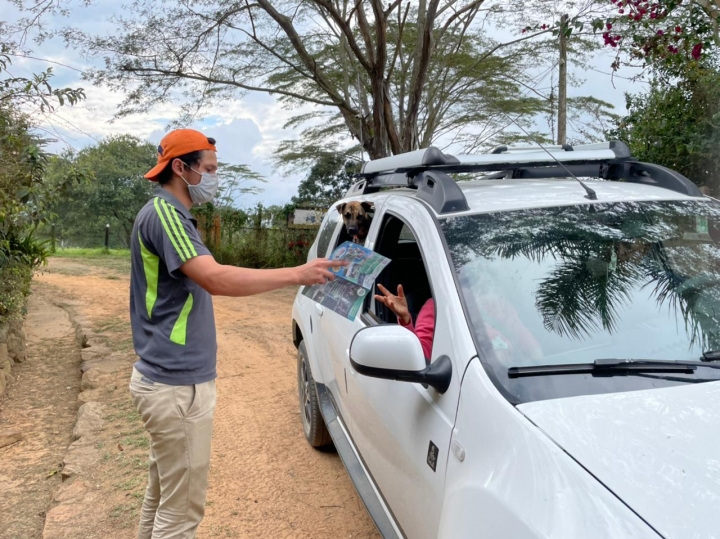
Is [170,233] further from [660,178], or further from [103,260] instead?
[103,260]

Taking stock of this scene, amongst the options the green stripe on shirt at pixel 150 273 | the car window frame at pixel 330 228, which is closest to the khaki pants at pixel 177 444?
A: the green stripe on shirt at pixel 150 273

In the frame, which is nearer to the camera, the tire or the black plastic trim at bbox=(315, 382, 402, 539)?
the black plastic trim at bbox=(315, 382, 402, 539)

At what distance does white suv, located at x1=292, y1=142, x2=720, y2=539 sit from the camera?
4.46 ft

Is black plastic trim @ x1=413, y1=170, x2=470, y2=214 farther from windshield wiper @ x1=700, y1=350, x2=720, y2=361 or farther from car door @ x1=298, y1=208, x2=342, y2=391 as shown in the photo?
car door @ x1=298, y1=208, x2=342, y2=391

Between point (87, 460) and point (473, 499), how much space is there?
3535mm

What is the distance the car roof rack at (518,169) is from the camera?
8.10 feet

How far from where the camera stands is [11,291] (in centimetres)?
632

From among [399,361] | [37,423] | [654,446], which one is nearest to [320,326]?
[399,361]

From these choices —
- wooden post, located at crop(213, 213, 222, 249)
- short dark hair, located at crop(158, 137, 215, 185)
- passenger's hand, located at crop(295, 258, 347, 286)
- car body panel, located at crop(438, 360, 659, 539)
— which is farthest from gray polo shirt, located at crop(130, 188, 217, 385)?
wooden post, located at crop(213, 213, 222, 249)

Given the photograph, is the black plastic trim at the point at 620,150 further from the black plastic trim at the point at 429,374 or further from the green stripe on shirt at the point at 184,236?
the green stripe on shirt at the point at 184,236

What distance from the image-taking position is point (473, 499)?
1531 millimetres

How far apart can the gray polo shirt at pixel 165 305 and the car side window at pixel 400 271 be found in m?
1.01

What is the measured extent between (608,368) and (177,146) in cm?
190

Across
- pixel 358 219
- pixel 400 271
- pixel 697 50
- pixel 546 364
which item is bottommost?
pixel 546 364
